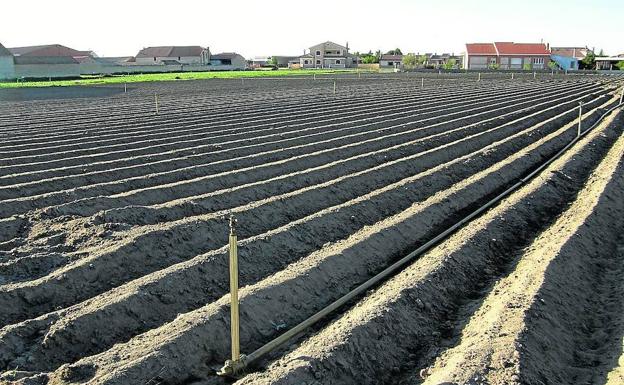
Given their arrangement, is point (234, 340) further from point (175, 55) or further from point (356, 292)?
point (175, 55)

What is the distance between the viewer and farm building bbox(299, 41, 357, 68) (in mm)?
102562

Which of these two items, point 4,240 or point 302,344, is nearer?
point 302,344

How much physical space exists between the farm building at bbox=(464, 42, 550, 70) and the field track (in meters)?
78.1

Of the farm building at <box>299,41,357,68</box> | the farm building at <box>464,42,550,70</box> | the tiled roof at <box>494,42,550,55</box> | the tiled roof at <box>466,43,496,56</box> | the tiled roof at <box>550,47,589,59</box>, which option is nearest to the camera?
the farm building at <box>464,42,550,70</box>

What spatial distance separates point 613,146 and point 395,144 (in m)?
4.72

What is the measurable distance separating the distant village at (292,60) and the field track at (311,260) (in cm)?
4388

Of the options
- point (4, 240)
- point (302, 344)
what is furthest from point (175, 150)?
point (302, 344)

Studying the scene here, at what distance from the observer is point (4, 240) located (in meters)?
6.80

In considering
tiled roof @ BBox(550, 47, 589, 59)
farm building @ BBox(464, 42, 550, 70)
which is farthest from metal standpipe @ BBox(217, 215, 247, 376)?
tiled roof @ BBox(550, 47, 589, 59)

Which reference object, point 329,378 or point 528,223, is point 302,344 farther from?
point 528,223

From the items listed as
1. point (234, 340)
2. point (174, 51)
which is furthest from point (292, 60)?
point (234, 340)

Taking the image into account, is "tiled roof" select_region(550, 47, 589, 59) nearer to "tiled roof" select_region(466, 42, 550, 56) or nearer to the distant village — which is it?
the distant village

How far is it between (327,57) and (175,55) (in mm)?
25657

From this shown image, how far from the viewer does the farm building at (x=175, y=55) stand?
9825 centimetres
